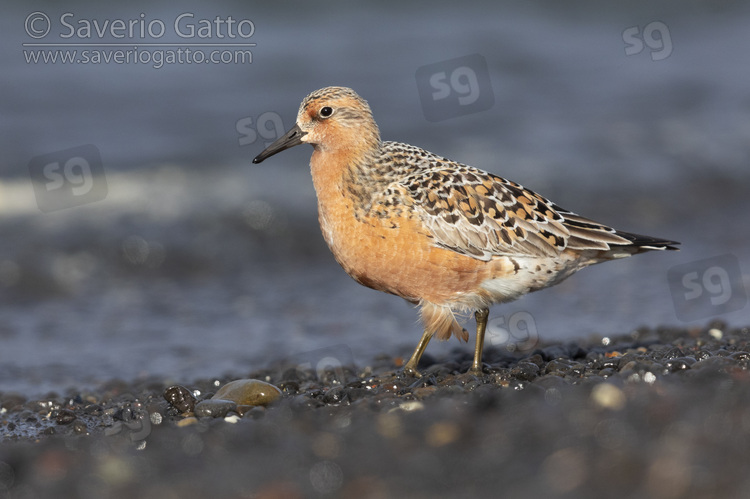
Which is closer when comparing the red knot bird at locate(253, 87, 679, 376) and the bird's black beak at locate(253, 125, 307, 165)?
the red knot bird at locate(253, 87, 679, 376)

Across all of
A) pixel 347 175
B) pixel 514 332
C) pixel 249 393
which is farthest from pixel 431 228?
pixel 514 332

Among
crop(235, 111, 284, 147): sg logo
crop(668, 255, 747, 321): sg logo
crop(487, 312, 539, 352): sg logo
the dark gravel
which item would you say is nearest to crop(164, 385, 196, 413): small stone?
the dark gravel

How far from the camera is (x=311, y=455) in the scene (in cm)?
490

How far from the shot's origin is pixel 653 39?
2070 centimetres

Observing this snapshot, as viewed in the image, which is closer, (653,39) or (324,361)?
(324,361)

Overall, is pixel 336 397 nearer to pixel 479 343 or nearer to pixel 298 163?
pixel 479 343

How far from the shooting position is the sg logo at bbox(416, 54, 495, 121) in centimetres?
1590

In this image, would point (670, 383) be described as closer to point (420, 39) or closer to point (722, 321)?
point (722, 321)

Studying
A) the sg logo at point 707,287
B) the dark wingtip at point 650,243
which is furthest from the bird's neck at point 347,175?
the sg logo at point 707,287

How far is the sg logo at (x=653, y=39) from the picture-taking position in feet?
64.3

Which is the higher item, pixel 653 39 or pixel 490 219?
pixel 653 39

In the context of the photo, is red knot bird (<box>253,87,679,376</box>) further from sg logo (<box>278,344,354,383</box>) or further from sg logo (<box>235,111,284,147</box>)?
sg logo (<box>235,111,284,147</box>)

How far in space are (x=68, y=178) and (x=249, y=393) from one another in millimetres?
8819

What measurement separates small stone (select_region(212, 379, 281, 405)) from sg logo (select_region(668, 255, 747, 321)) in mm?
5168
